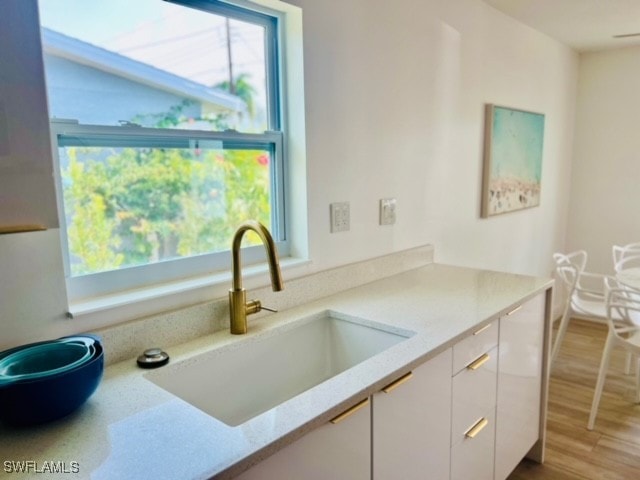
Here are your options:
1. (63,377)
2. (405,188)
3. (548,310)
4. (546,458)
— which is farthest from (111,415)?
(546,458)

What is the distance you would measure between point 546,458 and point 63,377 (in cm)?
215

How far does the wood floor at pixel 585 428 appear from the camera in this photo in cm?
210

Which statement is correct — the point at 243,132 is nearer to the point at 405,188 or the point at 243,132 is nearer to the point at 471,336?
the point at 405,188

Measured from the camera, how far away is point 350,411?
1.06m

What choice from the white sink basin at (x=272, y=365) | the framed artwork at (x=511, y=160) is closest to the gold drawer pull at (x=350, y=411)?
the white sink basin at (x=272, y=365)

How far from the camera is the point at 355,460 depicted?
3.66ft

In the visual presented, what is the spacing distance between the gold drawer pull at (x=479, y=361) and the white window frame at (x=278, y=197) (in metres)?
0.70

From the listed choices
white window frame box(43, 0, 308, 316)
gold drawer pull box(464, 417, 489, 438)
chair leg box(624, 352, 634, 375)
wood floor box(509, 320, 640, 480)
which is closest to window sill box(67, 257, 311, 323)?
white window frame box(43, 0, 308, 316)

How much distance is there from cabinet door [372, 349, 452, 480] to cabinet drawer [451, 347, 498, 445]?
5 centimetres

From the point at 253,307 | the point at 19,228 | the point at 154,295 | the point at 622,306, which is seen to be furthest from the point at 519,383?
the point at 19,228

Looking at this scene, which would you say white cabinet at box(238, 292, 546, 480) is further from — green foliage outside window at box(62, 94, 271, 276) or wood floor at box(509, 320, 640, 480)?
green foliage outside window at box(62, 94, 271, 276)

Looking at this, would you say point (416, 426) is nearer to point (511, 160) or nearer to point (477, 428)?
point (477, 428)

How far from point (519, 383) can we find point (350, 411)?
A: 1140 mm

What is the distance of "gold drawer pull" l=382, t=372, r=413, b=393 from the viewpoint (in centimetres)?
117
